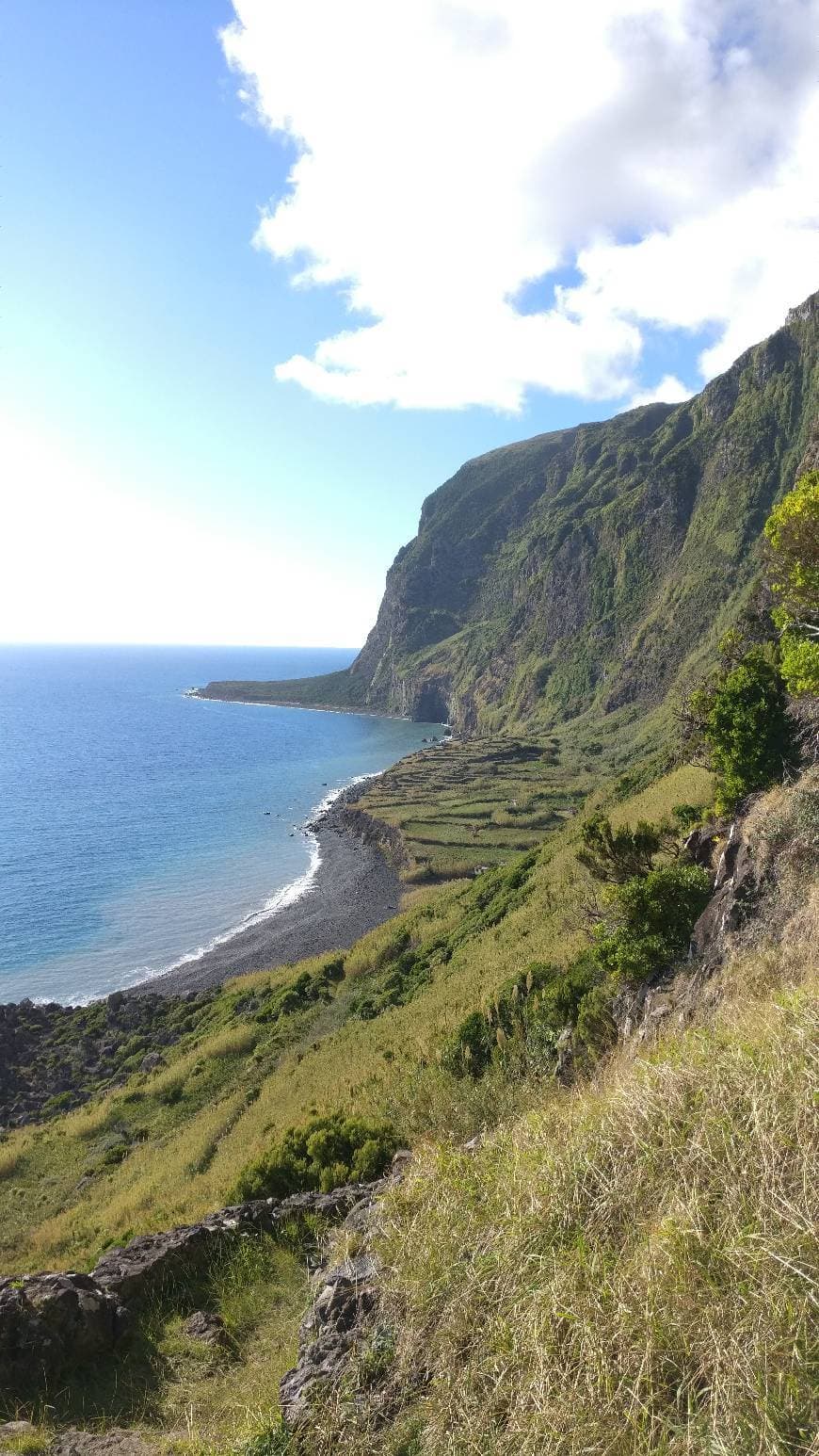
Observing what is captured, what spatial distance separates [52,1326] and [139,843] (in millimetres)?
69640

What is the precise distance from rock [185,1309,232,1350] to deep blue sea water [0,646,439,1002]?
42.4 meters

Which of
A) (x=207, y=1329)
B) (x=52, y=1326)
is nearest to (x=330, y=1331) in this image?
(x=207, y=1329)

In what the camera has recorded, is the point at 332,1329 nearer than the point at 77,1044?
Yes

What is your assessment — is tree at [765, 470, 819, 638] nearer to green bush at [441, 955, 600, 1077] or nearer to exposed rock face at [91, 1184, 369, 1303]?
green bush at [441, 955, 600, 1077]

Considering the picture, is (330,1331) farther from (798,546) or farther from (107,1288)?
(798,546)

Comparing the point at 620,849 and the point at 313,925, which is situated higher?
the point at 620,849

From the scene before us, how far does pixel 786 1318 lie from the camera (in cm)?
357

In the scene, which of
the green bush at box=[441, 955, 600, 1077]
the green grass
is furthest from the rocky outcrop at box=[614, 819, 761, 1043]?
the green grass

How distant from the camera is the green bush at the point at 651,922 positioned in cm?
1234

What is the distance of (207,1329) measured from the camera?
285 inches

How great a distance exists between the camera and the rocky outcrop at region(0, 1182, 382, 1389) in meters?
7.10

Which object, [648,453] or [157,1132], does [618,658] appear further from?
[157,1132]

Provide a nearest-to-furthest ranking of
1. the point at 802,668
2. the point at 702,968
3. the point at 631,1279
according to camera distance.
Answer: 1. the point at 631,1279
2. the point at 702,968
3. the point at 802,668

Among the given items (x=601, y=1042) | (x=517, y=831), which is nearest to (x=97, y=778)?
(x=517, y=831)
